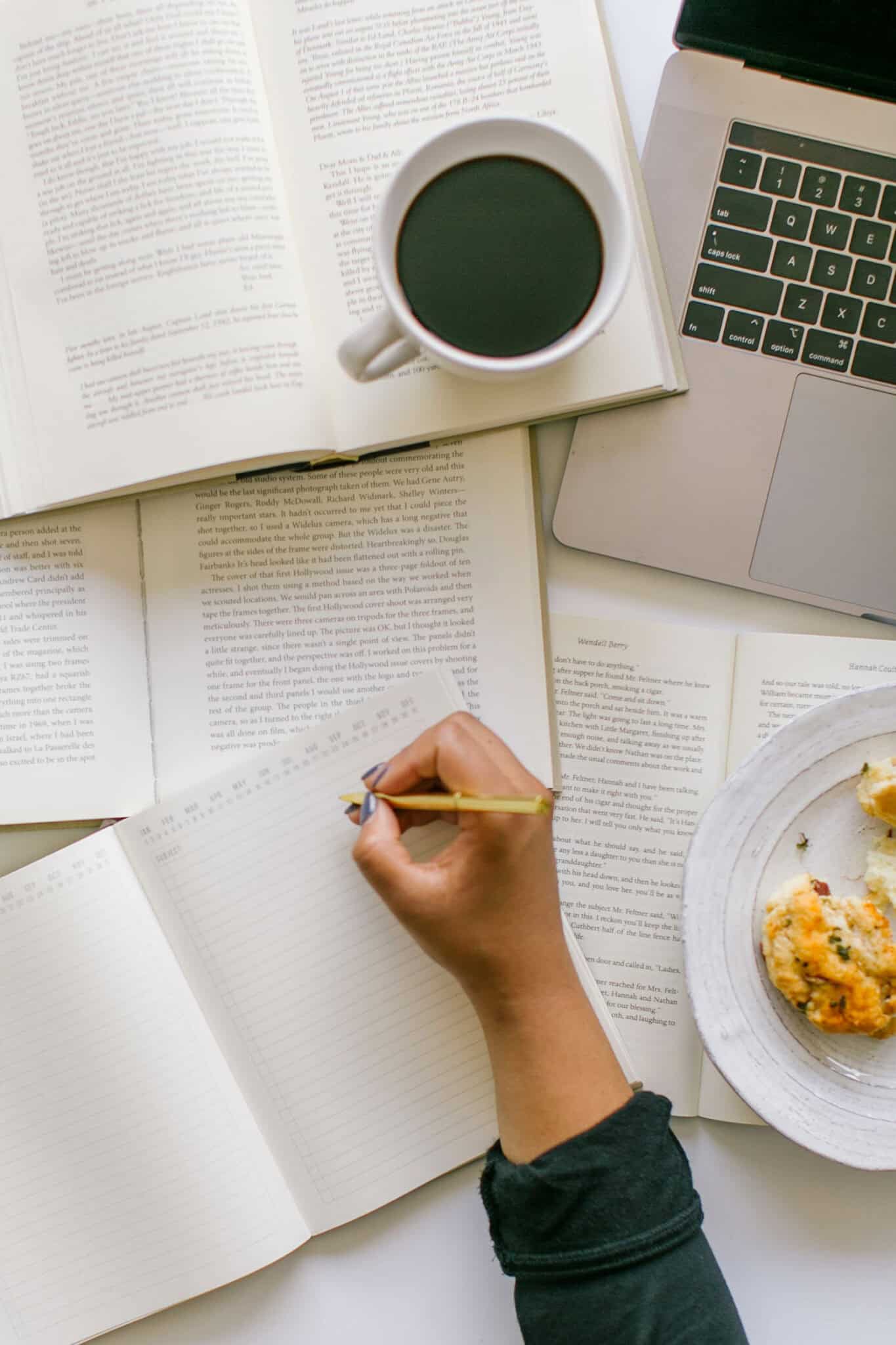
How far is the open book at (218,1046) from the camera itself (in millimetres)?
648

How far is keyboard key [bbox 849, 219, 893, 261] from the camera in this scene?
64 cm

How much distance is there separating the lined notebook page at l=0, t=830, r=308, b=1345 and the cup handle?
13.2 inches

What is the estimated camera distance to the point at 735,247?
25.6 inches

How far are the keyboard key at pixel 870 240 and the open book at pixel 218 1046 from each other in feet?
1.22

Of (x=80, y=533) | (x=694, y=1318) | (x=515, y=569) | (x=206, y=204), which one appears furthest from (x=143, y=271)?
(x=694, y=1318)

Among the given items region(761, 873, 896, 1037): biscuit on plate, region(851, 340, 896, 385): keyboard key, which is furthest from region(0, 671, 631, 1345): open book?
region(851, 340, 896, 385): keyboard key

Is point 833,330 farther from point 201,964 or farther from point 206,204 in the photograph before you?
point 201,964

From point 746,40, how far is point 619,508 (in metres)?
0.29

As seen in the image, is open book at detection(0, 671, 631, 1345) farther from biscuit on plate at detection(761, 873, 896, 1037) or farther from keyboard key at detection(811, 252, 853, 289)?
keyboard key at detection(811, 252, 853, 289)

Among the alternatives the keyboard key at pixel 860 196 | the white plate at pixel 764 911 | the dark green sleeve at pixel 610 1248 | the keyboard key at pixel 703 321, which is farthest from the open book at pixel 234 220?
the dark green sleeve at pixel 610 1248

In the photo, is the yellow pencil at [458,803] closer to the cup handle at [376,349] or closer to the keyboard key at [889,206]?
the cup handle at [376,349]

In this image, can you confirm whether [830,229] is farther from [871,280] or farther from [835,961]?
[835,961]

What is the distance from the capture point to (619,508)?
0.67 meters

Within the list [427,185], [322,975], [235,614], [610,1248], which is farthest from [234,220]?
[610,1248]
